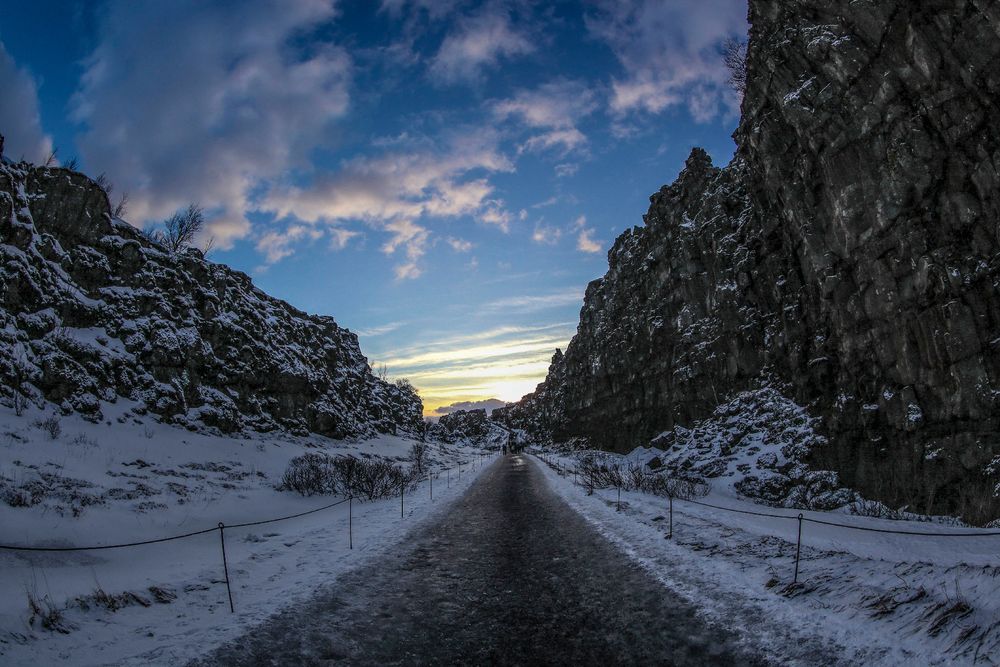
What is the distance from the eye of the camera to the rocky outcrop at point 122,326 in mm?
22578

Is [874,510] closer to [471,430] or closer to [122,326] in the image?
[122,326]

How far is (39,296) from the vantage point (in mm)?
24031

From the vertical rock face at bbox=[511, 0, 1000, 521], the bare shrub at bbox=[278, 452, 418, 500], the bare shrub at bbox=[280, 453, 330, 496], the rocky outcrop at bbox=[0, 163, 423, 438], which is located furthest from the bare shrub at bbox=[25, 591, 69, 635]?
the vertical rock face at bbox=[511, 0, 1000, 521]

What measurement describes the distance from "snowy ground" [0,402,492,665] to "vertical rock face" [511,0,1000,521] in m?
19.8

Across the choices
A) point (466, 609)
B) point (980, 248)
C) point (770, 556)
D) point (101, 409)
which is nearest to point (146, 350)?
point (101, 409)

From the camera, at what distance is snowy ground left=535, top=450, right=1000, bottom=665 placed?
5136 millimetres

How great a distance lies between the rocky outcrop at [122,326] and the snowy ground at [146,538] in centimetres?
299

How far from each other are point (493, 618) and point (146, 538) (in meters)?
10.2

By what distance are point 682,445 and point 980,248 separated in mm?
23952

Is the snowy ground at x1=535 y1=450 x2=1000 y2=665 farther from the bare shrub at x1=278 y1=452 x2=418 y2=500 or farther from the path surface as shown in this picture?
the bare shrub at x1=278 y1=452 x2=418 y2=500

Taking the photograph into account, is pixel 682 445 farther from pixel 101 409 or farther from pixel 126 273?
pixel 126 273

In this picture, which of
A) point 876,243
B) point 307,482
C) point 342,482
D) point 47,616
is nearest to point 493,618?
point 47,616

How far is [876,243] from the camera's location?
72.1 ft

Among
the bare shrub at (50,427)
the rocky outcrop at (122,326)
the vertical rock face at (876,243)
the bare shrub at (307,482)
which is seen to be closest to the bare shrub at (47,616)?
the bare shrub at (307,482)
